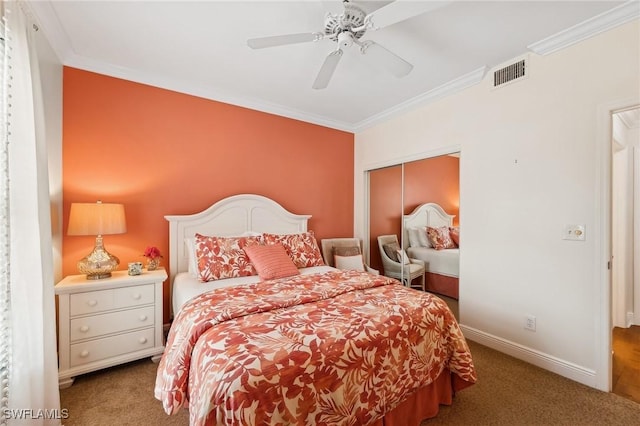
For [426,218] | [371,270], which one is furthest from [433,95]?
[371,270]

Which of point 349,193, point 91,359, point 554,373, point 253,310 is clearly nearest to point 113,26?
point 253,310

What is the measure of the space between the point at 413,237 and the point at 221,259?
2.26 meters

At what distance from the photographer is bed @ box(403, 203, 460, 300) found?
9.86ft

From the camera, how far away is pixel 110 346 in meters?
2.12

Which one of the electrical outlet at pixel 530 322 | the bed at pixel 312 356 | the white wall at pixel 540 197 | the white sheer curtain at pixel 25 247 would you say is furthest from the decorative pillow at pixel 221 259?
the electrical outlet at pixel 530 322

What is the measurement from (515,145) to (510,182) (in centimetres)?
32

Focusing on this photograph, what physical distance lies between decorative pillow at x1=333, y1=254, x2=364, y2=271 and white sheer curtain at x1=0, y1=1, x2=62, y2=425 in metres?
2.73

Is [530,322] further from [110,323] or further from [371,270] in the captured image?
[110,323]

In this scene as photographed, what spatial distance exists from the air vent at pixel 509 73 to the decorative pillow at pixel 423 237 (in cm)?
163

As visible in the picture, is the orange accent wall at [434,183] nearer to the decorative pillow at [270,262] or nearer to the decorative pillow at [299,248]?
the decorative pillow at [299,248]

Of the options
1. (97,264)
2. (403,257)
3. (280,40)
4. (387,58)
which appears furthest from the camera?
(403,257)

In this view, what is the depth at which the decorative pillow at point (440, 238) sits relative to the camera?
3071 millimetres

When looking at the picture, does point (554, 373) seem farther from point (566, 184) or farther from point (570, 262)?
point (566, 184)
